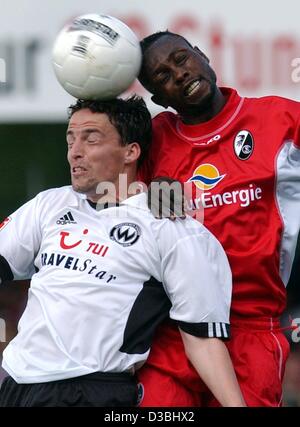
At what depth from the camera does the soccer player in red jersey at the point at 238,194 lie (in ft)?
14.6

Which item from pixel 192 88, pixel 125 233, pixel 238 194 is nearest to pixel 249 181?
pixel 238 194

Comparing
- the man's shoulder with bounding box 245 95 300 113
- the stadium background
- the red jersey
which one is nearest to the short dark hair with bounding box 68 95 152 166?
the red jersey

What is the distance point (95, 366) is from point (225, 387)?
45cm

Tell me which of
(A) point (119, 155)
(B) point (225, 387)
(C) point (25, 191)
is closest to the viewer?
(B) point (225, 387)

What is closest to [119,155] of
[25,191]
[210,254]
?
[210,254]

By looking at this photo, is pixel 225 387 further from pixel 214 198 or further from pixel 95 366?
pixel 214 198

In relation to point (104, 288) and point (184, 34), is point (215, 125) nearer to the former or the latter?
point (104, 288)

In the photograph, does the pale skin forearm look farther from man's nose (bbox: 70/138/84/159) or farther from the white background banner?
the white background banner

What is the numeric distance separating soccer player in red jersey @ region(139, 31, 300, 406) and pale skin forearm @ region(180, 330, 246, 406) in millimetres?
146

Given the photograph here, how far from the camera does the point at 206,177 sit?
4531 mm

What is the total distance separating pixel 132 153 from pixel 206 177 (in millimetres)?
289

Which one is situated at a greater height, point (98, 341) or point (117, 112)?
point (117, 112)

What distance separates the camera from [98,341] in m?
4.18

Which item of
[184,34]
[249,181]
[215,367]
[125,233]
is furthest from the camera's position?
[184,34]
